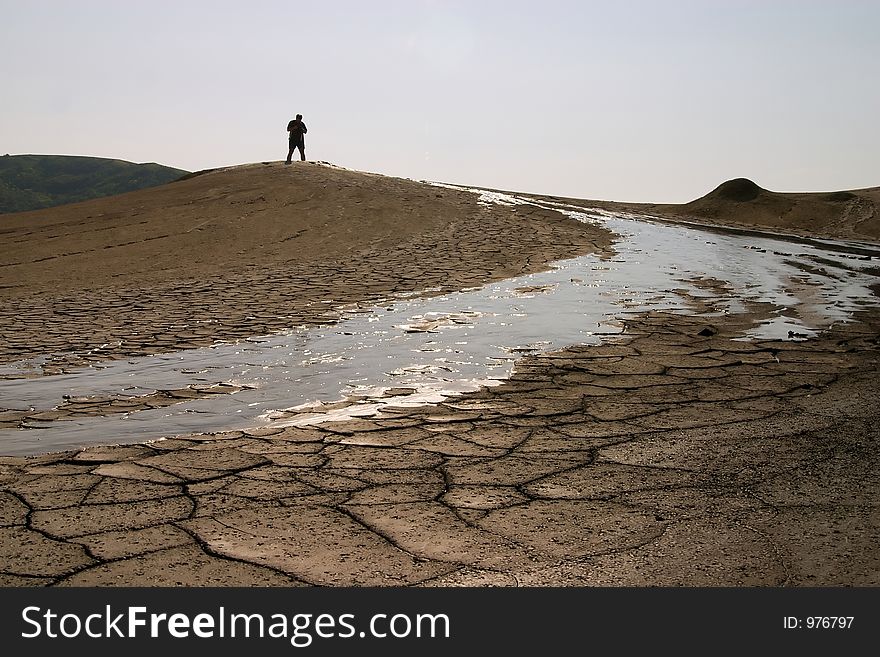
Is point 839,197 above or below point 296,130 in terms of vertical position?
below

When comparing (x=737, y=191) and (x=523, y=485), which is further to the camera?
(x=737, y=191)

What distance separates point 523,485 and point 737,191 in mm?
19177

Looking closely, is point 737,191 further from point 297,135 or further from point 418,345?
point 418,345

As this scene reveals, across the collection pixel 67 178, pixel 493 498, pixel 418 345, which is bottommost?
pixel 493 498

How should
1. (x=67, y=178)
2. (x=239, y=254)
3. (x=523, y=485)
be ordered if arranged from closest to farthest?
(x=523, y=485)
(x=239, y=254)
(x=67, y=178)

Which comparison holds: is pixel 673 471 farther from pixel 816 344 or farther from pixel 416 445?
pixel 816 344

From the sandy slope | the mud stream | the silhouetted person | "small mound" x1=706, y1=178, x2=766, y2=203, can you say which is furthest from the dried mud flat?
"small mound" x1=706, y1=178, x2=766, y2=203

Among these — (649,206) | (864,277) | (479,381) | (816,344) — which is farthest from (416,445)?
(649,206)

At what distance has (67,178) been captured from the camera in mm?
69062

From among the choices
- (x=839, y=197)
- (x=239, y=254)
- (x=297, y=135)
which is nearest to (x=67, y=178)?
(x=297, y=135)

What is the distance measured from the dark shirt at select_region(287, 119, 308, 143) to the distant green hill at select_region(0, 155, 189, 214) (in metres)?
47.4

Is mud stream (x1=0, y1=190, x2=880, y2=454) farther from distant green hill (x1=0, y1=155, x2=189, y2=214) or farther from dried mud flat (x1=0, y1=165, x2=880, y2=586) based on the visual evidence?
distant green hill (x1=0, y1=155, x2=189, y2=214)

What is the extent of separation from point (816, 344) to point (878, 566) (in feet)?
10.7
